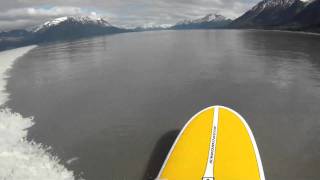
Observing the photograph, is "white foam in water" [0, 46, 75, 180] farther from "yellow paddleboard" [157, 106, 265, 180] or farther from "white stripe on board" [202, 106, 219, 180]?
"white stripe on board" [202, 106, 219, 180]

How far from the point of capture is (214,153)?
36.2 ft

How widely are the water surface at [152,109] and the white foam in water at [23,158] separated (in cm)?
49

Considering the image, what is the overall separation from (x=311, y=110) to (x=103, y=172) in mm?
11841

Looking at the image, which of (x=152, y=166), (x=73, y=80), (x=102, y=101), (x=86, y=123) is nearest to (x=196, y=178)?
(x=152, y=166)

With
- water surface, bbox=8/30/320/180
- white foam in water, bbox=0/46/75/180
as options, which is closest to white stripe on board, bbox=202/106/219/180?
water surface, bbox=8/30/320/180

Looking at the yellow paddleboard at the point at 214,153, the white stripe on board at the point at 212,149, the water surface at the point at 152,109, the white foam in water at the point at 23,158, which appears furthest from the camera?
the water surface at the point at 152,109

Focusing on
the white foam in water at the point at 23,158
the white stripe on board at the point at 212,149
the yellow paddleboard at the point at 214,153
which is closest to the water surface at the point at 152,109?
the white foam in water at the point at 23,158

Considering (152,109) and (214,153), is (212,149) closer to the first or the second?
(214,153)

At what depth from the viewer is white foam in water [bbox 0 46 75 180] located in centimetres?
1135

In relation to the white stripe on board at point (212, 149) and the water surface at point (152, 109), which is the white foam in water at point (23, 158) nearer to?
the water surface at point (152, 109)

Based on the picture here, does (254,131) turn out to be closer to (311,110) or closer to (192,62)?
(311,110)

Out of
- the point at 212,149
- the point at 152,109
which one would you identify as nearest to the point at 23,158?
the point at 212,149

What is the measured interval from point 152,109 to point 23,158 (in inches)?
302

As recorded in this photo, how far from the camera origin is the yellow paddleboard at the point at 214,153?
33.2 feet
